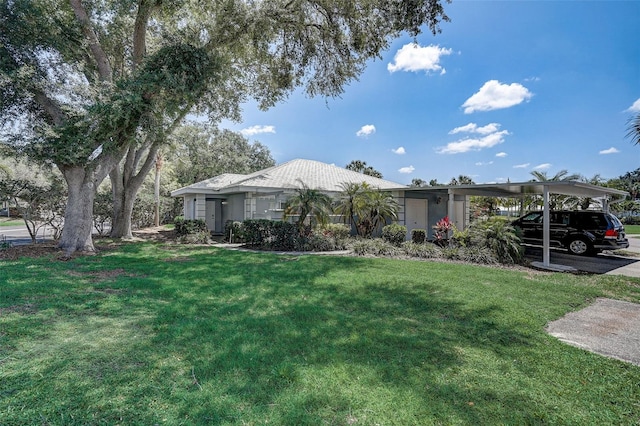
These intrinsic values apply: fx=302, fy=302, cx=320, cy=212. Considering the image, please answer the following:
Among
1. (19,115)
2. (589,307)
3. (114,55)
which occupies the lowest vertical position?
(589,307)

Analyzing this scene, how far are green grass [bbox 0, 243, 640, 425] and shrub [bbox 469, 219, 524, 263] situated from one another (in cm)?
356

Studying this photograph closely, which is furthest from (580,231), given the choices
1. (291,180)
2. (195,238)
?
A: (195,238)

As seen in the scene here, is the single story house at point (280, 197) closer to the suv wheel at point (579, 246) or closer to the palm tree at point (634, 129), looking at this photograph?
the suv wheel at point (579, 246)

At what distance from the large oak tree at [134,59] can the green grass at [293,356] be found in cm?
476

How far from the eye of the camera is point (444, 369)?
326cm

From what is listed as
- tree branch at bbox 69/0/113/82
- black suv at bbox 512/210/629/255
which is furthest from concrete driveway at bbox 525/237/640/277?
tree branch at bbox 69/0/113/82

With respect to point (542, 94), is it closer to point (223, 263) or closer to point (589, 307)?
point (589, 307)

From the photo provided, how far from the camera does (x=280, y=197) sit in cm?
1591

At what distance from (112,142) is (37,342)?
8524 mm

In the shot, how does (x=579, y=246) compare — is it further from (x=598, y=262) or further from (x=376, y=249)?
(x=376, y=249)

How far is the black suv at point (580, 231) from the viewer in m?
11.1

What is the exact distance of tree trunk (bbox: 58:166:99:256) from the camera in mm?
9906

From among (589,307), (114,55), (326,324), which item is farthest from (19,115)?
(589,307)

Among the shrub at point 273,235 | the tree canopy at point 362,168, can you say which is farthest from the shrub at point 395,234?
the tree canopy at point 362,168
